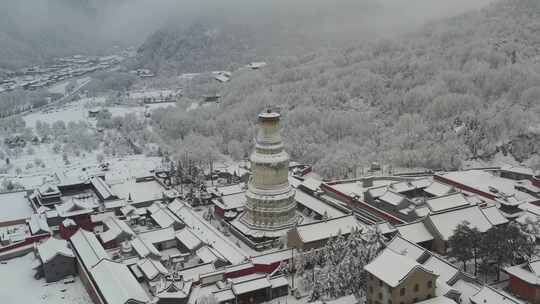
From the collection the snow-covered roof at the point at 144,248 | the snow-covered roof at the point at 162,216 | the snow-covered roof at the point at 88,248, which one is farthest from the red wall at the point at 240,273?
the snow-covered roof at the point at 162,216

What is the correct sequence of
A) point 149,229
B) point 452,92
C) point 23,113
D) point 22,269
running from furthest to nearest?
point 23,113 < point 452,92 < point 149,229 < point 22,269

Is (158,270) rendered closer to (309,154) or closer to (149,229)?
(149,229)

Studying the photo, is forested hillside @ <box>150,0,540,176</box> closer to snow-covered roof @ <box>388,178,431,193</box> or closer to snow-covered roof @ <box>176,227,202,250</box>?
snow-covered roof @ <box>388,178,431,193</box>

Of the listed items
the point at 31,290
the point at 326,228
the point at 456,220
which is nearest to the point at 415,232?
the point at 456,220

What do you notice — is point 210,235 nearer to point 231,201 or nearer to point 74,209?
point 231,201

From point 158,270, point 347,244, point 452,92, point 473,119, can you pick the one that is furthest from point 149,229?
point 452,92

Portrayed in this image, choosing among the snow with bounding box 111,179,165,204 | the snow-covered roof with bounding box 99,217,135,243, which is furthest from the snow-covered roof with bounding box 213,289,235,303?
the snow with bounding box 111,179,165,204
